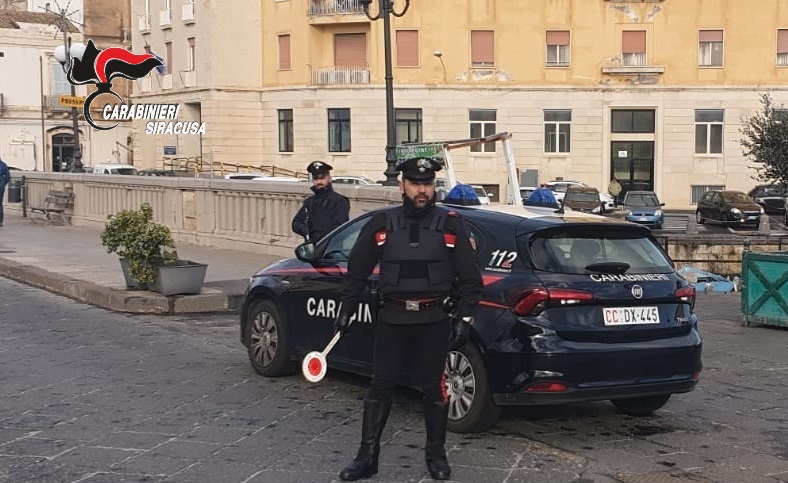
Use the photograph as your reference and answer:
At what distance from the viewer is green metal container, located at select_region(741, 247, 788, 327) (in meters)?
12.7

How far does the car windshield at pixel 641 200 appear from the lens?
127 feet

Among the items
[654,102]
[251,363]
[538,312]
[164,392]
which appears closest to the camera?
[538,312]

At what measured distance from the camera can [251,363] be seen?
9.12m

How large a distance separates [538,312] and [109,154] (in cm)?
6273

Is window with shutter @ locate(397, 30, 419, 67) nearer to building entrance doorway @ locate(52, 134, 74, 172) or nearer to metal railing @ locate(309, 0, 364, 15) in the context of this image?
metal railing @ locate(309, 0, 364, 15)

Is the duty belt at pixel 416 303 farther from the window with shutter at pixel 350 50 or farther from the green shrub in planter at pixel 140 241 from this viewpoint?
the window with shutter at pixel 350 50

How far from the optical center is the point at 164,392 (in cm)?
829

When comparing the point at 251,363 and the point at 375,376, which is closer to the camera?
the point at 375,376

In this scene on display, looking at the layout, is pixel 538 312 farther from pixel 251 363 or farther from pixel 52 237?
pixel 52 237

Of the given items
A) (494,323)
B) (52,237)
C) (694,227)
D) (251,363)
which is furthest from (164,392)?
(694,227)

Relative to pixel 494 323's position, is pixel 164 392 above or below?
below

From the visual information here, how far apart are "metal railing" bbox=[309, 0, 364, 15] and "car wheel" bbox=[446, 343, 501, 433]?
43078mm

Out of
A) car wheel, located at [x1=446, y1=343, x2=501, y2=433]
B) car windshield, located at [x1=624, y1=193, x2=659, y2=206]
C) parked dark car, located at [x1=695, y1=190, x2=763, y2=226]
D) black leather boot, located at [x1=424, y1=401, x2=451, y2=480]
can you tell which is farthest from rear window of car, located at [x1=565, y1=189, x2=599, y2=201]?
black leather boot, located at [x1=424, y1=401, x2=451, y2=480]

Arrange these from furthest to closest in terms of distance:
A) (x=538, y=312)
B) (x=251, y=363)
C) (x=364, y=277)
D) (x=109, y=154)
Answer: (x=109, y=154) → (x=251, y=363) → (x=538, y=312) → (x=364, y=277)
